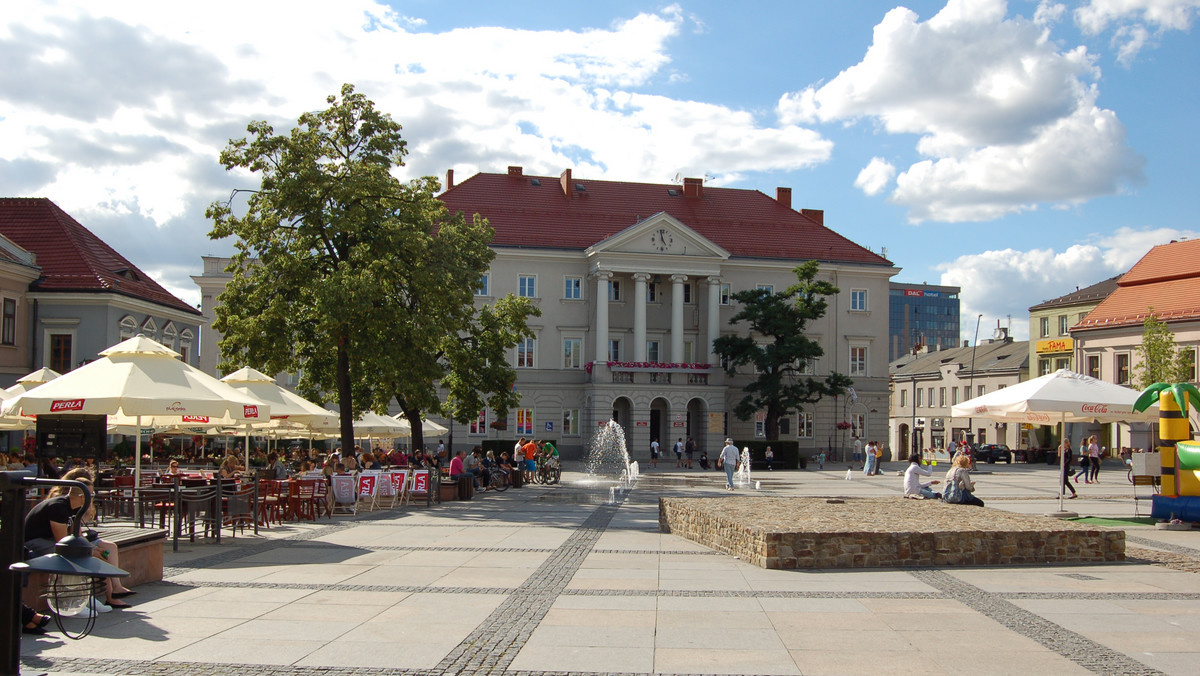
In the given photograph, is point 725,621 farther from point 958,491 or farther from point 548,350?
point 548,350

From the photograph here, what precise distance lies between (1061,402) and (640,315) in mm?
39215

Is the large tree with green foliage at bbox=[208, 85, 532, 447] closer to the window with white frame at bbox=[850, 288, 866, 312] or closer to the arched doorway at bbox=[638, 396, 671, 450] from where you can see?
the arched doorway at bbox=[638, 396, 671, 450]

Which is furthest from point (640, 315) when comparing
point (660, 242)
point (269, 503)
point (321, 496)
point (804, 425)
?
point (269, 503)

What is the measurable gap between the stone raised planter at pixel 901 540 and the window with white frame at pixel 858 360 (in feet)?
162

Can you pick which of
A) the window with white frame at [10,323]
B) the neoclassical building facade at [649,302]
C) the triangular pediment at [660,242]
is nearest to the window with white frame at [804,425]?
the neoclassical building facade at [649,302]

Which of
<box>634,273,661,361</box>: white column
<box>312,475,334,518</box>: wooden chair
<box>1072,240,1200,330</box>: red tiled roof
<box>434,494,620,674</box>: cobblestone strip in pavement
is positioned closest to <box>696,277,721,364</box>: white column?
<box>634,273,661,361</box>: white column

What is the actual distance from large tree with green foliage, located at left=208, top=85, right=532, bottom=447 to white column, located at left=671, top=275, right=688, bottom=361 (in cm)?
3131

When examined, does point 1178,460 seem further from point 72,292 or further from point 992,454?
point 992,454

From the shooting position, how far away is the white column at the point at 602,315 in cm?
5912

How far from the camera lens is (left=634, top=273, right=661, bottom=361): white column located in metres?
59.3

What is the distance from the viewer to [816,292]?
57312 mm

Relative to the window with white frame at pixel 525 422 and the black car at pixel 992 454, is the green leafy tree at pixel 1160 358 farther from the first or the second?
the window with white frame at pixel 525 422

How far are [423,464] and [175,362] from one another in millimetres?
14281

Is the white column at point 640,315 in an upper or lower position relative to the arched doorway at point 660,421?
upper
